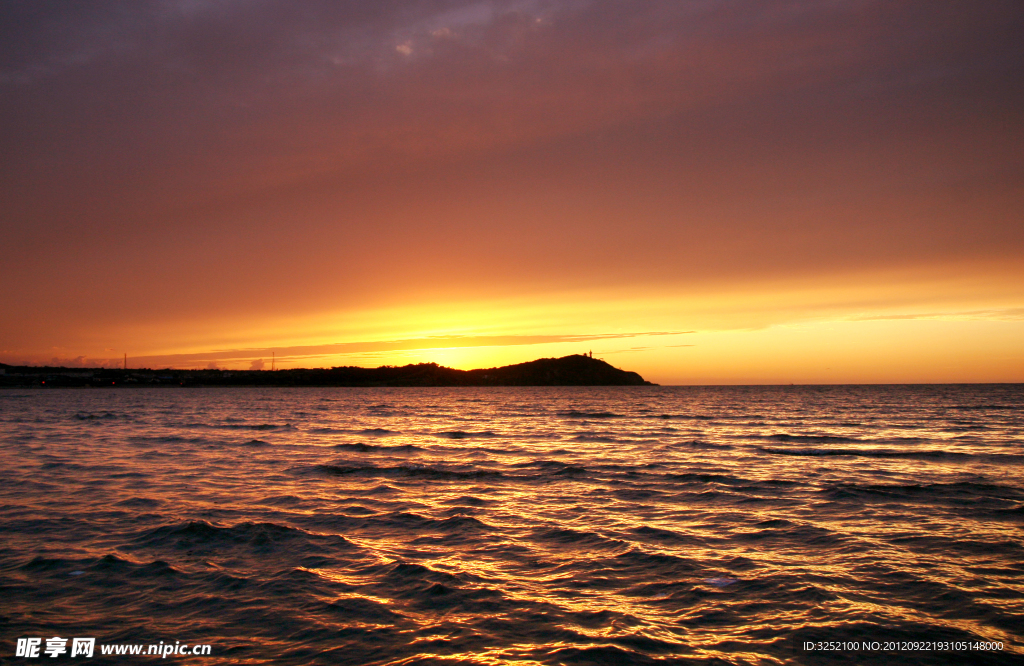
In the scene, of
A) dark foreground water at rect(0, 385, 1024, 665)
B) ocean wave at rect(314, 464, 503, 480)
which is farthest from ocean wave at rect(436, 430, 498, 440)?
dark foreground water at rect(0, 385, 1024, 665)

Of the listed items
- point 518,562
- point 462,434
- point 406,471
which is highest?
point 518,562

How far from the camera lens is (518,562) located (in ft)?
38.8

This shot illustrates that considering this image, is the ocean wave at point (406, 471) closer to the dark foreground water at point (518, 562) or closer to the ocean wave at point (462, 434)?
the dark foreground water at point (518, 562)

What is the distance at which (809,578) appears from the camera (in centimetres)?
1089

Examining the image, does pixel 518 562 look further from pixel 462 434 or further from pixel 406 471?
pixel 462 434

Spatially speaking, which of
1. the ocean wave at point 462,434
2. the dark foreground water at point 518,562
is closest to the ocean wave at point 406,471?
the dark foreground water at point 518,562

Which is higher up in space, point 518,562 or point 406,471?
point 518,562

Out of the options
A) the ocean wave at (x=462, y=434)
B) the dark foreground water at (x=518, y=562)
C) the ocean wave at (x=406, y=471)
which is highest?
the dark foreground water at (x=518, y=562)

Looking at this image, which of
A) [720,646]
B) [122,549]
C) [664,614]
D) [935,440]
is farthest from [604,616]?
[935,440]

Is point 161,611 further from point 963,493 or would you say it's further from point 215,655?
point 963,493

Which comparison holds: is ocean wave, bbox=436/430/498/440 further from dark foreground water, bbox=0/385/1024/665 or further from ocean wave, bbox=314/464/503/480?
dark foreground water, bbox=0/385/1024/665

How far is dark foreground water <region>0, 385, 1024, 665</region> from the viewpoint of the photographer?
8250 mm

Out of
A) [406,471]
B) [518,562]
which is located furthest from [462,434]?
[518,562]

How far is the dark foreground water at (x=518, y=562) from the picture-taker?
825cm
